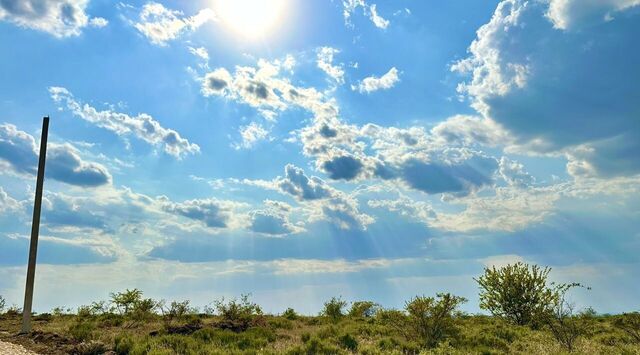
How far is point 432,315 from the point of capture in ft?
68.3

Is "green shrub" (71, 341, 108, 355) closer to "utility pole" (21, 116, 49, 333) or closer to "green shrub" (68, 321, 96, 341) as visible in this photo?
"green shrub" (68, 321, 96, 341)

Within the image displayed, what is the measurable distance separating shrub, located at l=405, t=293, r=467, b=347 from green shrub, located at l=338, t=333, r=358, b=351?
10.2 feet

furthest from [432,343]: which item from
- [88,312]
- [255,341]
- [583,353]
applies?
[88,312]

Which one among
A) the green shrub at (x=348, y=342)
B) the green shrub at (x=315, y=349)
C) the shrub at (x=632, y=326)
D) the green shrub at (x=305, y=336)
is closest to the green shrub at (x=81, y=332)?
the green shrub at (x=305, y=336)

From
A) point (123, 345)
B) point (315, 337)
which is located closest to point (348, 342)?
point (315, 337)

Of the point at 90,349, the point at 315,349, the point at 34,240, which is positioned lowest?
the point at 315,349

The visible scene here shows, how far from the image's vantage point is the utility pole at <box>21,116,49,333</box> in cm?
2205

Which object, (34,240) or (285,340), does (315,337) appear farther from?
(34,240)

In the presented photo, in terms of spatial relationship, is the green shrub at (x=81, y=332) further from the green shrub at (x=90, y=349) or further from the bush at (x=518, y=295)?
the bush at (x=518, y=295)

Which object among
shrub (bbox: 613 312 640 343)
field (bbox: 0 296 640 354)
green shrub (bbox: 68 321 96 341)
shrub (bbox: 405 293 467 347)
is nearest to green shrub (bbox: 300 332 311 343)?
A: field (bbox: 0 296 640 354)

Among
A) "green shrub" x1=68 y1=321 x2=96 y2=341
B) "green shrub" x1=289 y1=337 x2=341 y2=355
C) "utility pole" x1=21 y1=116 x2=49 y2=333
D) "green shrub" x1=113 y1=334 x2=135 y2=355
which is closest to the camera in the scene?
"green shrub" x1=289 y1=337 x2=341 y2=355

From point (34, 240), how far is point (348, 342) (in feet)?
52.3

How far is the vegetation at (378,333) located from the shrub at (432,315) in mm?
43

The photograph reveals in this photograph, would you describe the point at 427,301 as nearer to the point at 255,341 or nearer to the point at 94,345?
the point at 255,341
